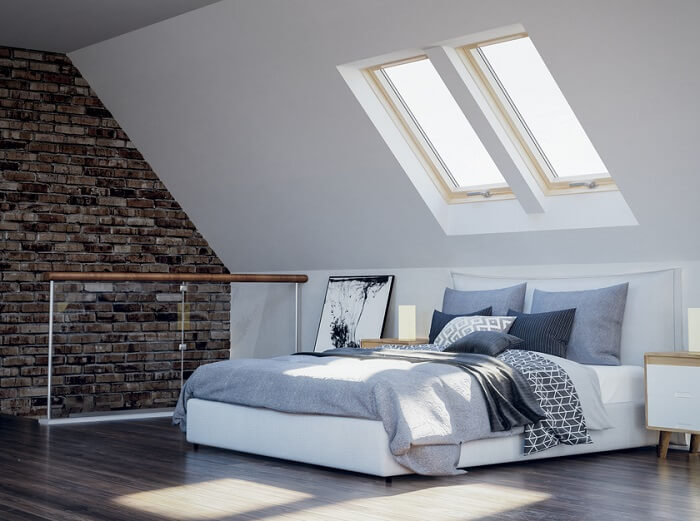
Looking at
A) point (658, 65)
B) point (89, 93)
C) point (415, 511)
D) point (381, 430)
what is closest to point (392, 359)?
point (381, 430)

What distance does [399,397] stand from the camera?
4512mm

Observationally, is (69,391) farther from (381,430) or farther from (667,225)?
(667,225)

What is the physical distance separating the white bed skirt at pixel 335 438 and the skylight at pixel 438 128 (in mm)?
1901

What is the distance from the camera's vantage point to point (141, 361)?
705 cm

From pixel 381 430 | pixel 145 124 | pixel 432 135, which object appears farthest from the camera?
pixel 145 124

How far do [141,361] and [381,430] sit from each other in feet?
9.94

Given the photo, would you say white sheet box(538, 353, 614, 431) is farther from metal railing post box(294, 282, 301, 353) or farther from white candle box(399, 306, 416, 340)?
metal railing post box(294, 282, 301, 353)

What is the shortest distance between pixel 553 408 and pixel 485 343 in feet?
2.10

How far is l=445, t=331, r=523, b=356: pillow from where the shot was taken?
18.1ft

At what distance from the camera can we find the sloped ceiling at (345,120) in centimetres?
503

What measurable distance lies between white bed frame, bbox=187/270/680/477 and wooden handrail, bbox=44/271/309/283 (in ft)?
5.69

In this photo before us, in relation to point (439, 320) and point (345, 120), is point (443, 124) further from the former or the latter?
point (439, 320)

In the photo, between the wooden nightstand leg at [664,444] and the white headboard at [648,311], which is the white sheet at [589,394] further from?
the white headboard at [648,311]

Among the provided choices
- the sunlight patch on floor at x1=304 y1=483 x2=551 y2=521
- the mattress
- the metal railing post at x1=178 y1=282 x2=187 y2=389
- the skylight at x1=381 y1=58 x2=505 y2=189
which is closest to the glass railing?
the metal railing post at x1=178 y1=282 x2=187 y2=389
